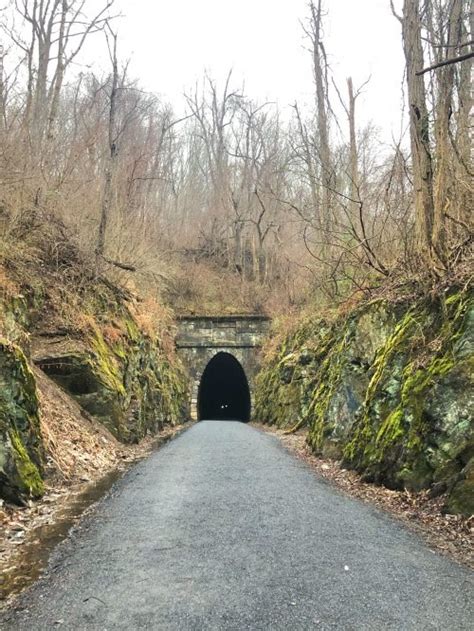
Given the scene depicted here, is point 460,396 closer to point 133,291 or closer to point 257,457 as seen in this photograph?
point 257,457

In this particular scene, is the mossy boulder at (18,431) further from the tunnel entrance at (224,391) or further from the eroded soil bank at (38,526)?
the tunnel entrance at (224,391)

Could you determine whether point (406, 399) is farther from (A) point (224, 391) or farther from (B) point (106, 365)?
(A) point (224, 391)

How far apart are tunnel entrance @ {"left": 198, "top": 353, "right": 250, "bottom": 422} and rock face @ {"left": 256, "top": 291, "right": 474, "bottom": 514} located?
19329 mm

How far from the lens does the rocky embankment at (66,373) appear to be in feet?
19.0

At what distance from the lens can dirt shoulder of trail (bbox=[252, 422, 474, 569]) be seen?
419 centimetres

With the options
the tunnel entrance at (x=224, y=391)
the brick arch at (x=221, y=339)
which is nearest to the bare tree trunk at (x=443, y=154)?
the brick arch at (x=221, y=339)

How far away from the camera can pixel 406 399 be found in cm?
634

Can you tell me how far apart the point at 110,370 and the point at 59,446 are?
12.9 ft

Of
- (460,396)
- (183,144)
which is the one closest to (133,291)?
(460,396)

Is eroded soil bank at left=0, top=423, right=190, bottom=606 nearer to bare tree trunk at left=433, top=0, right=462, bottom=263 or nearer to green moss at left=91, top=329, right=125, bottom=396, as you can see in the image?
green moss at left=91, top=329, right=125, bottom=396

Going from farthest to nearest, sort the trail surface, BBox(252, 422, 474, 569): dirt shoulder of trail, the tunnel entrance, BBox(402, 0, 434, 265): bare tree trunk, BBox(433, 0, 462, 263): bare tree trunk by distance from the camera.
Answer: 1. the tunnel entrance
2. BBox(402, 0, 434, 265): bare tree trunk
3. BBox(433, 0, 462, 263): bare tree trunk
4. BBox(252, 422, 474, 569): dirt shoulder of trail
5. the trail surface

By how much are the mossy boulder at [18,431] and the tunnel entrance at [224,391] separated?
75.2 feet

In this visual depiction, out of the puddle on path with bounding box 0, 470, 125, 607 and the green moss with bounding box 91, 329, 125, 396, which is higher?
the green moss with bounding box 91, 329, 125, 396

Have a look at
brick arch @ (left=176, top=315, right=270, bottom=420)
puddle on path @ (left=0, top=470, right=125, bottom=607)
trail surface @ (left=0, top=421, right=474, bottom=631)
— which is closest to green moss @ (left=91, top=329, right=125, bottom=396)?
puddle on path @ (left=0, top=470, right=125, bottom=607)
